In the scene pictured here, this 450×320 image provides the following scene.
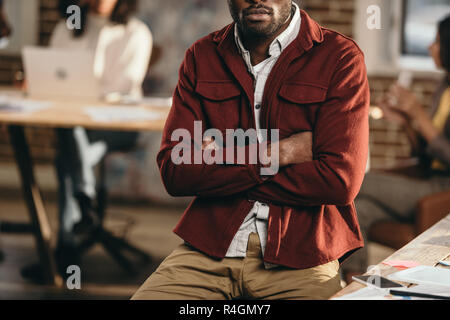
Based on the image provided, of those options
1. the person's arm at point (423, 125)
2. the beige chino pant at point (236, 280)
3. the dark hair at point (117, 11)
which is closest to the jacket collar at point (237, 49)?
the beige chino pant at point (236, 280)

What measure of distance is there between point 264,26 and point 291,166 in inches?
14.2

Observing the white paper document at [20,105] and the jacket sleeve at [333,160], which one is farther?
the white paper document at [20,105]

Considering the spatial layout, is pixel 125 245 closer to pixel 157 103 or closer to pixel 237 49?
pixel 157 103

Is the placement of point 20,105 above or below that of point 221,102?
below

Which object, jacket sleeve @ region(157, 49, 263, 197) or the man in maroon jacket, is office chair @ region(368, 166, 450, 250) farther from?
jacket sleeve @ region(157, 49, 263, 197)

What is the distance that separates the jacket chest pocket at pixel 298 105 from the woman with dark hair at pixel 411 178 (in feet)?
4.33

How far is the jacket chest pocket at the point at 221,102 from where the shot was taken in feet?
5.54

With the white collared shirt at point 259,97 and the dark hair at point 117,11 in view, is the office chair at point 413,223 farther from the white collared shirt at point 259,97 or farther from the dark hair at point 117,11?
the dark hair at point 117,11

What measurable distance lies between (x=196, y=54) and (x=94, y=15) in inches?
88.7

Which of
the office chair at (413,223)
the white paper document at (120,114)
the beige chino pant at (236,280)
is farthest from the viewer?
the white paper document at (120,114)

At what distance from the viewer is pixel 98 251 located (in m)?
3.92

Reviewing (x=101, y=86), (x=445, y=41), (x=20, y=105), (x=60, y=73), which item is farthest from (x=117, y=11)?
(x=445, y=41)
